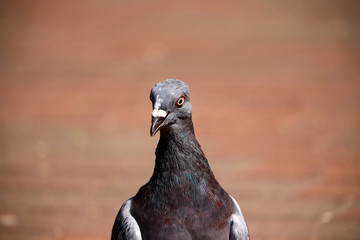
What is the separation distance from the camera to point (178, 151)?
3.74 meters

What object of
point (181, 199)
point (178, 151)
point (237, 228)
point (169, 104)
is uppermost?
point (169, 104)

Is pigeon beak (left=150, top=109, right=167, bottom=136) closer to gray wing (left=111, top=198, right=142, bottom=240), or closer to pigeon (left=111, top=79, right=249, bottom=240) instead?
pigeon (left=111, top=79, right=249, bottom=240)

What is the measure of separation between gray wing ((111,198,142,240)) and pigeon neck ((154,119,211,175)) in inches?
13.3

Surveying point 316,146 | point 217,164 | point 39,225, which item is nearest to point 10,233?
point 39,225

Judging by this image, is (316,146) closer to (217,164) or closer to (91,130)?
(217,164)

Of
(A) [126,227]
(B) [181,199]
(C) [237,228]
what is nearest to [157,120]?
(B) [181,199]

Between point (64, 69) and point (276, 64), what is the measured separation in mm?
3584

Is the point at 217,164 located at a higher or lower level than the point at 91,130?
lower

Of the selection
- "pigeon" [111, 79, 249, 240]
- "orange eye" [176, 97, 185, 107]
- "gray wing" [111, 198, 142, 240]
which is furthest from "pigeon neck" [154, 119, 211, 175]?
"gray wing" [111, 198, 142, 240]

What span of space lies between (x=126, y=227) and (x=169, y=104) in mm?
827

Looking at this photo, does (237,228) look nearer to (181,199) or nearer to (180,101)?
(181,199)

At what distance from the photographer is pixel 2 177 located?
25.7 feet

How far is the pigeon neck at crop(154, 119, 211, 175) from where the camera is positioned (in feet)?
12.2

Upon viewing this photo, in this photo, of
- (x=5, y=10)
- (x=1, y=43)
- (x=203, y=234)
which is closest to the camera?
(x=203, y=234)
